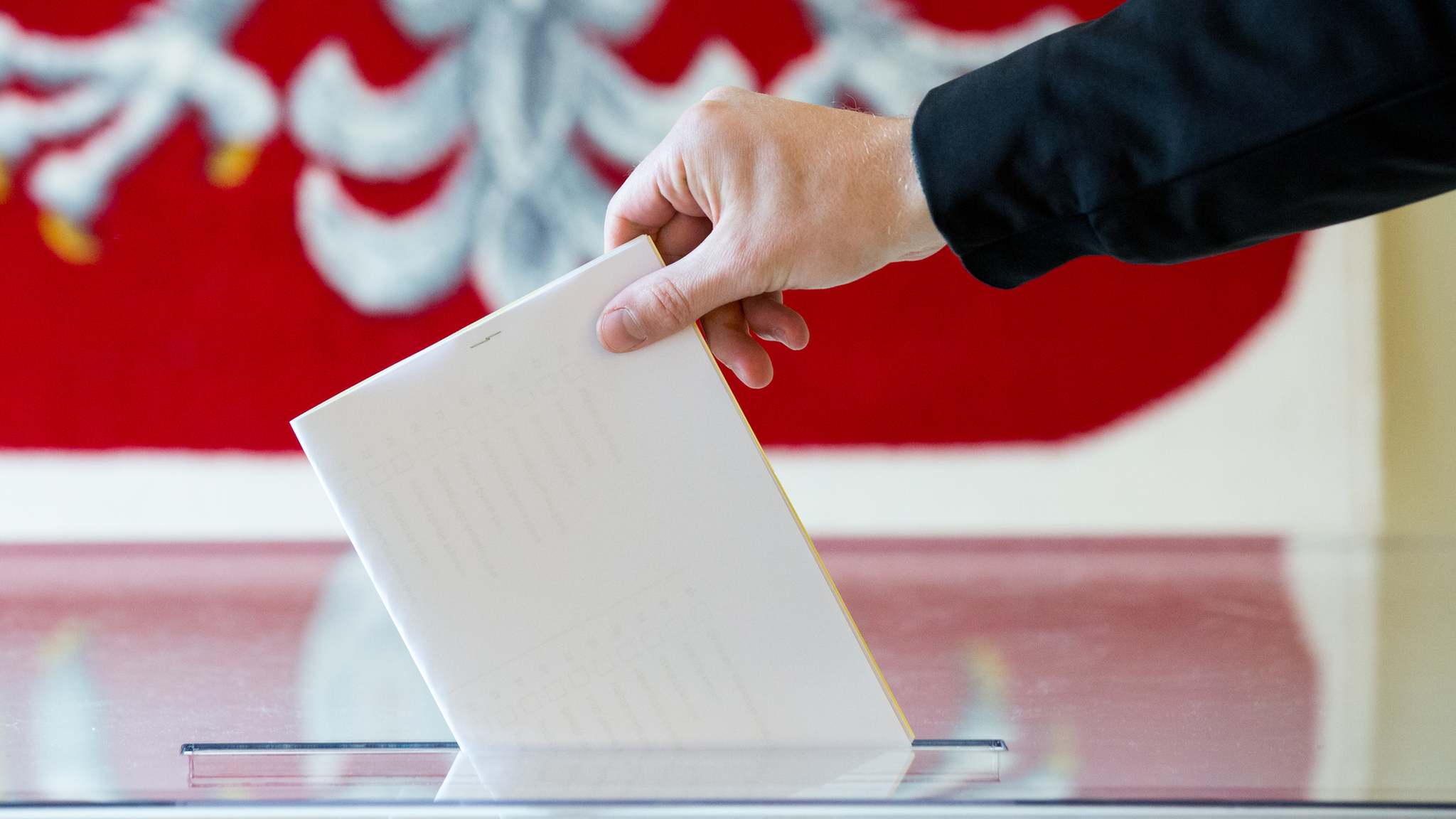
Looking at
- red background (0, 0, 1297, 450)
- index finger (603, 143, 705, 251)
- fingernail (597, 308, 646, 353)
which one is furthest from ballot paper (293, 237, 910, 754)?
red background (0, 0, 1297, 450)

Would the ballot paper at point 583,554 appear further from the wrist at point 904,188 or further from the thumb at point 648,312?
the wrist at point 904,188

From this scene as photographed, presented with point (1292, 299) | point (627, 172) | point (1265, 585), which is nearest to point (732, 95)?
point (1265, 585)

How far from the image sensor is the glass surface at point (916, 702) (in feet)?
1.23

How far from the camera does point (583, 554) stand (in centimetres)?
46

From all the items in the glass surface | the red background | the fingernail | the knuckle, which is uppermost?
the red background

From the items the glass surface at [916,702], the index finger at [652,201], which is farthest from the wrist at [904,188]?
the glass surface at [916,702]

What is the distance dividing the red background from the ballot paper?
0.94m

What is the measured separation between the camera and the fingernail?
1.51 feet

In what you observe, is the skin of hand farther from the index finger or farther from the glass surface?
the glass surface

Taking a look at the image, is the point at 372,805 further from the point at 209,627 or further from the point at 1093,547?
the point at 1093,547

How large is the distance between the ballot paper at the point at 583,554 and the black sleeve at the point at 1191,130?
189mm

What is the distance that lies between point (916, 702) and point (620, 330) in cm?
25

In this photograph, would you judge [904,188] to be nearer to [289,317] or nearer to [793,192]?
[793,192]

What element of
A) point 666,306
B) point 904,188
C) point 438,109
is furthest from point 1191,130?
point 438,109
